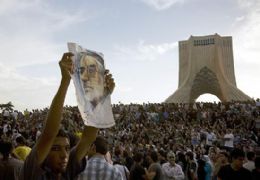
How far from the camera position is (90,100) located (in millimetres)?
3053

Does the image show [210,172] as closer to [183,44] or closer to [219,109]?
[219,109]

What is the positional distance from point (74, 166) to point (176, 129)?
59.7ft

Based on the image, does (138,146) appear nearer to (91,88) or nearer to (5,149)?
(5,149)

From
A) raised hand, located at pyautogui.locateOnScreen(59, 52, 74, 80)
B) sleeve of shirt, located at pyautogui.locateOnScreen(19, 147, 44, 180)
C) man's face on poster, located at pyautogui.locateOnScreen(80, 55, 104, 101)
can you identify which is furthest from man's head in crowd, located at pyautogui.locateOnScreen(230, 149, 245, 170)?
sleeve of shirt, located at pyautogui.locateOnScreen(19, 147, 44, 180)

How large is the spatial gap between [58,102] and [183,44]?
148 ft

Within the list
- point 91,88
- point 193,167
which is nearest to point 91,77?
point 91,88

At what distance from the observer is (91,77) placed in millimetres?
3121

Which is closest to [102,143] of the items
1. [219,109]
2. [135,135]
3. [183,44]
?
[135,135]

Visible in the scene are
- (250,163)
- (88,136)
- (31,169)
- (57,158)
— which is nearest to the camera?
(31,169)

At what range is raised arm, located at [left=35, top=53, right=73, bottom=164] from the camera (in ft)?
8.58

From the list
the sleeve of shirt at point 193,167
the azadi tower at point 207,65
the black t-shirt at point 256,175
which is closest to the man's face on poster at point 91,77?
the black t-shirt at point 256,175

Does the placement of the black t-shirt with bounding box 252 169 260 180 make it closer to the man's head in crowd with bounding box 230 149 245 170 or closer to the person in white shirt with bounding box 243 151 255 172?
the man's head in crowd with bounding box 230 149 245 170

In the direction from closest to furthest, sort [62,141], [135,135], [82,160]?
[62,141], [82,160], [135,135]

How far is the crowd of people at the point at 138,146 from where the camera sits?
108 inches
